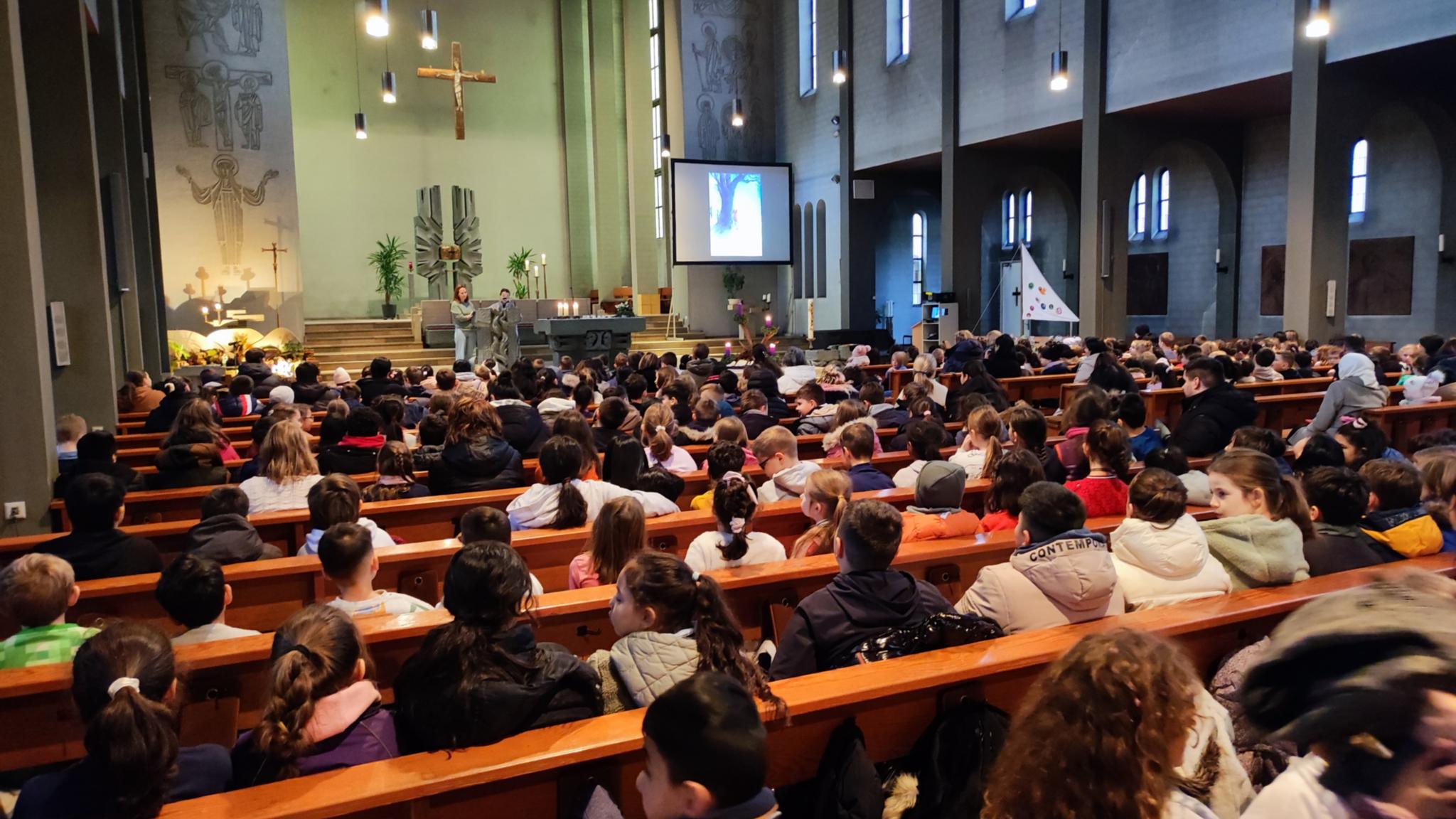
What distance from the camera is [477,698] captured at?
2029 millimetres

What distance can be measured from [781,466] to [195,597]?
8.94 feet

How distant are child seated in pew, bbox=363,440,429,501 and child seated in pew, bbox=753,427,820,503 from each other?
178cm

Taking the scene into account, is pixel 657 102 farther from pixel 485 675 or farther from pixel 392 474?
pixel 485 675

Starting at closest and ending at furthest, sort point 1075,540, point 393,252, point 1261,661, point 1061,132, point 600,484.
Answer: point 1261,661, point 1075,540, point 600,484, point 1061,132, point 393,252

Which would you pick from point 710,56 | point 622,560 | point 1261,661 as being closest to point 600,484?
point 622,560

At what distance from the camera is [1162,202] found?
17500 millimetres

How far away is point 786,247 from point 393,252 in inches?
334

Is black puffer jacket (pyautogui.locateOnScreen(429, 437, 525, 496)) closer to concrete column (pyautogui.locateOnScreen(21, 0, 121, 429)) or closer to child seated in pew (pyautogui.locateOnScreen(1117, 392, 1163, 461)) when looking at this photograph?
child seated in pew (pyautogui.locateOnScreen(1117, 392, 1163, 461))

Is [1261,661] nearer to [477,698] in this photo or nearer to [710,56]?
[477,698]

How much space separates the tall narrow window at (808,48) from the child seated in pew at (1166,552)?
1918 centimetres

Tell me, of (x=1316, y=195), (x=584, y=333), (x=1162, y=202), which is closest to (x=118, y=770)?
(x=1316, y=195)

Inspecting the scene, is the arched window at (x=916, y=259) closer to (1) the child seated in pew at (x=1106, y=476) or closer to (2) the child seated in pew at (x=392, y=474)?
(1) the child seated in pew at (x=1106, y=476)

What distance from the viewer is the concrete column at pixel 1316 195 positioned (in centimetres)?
1155

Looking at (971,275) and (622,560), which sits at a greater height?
(971,275)
